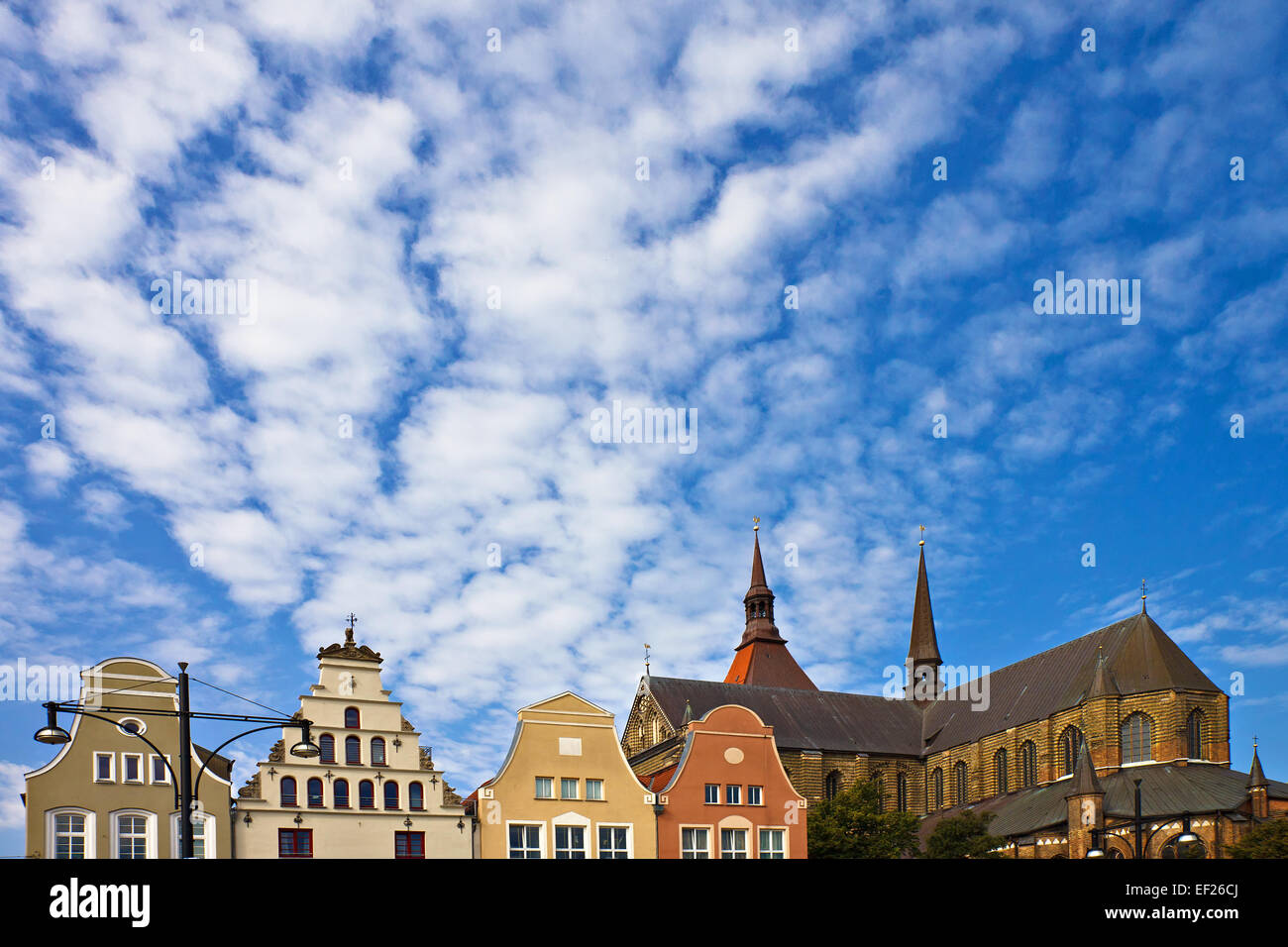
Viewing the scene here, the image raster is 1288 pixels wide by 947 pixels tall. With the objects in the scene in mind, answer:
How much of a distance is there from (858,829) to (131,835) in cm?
3627

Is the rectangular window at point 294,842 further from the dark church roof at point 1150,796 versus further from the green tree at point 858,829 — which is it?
the dark church roof at point 1150,796

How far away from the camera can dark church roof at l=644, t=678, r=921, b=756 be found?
8969 cm

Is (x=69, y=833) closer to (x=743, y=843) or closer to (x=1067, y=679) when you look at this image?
(x=743, y=843)

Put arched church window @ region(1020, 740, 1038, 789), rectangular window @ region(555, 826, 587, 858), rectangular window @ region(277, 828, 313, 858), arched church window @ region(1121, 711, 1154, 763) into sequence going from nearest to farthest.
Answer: rectangular window @ region(277, 828, 313, 858), rectangular window @ region(555, 826, 587, 858), arched church window @ region(1121, 711, 1154, 763), arched church window @ region(1020, 740, 1038, 789)

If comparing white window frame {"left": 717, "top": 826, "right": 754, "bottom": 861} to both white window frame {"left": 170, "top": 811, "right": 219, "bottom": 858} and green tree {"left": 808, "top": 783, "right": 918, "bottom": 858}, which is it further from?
white window frame {"left": 170, "top": 811, "right": 219, "bottom": 858}

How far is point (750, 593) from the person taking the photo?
394 ft

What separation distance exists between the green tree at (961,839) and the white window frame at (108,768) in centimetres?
4470

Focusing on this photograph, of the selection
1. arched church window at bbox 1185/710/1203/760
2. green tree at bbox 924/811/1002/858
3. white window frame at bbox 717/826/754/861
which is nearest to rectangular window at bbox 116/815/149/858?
white window frame at bbox 717/826/754/861

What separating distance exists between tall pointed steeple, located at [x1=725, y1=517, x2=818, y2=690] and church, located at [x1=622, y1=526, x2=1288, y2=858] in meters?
0.43
